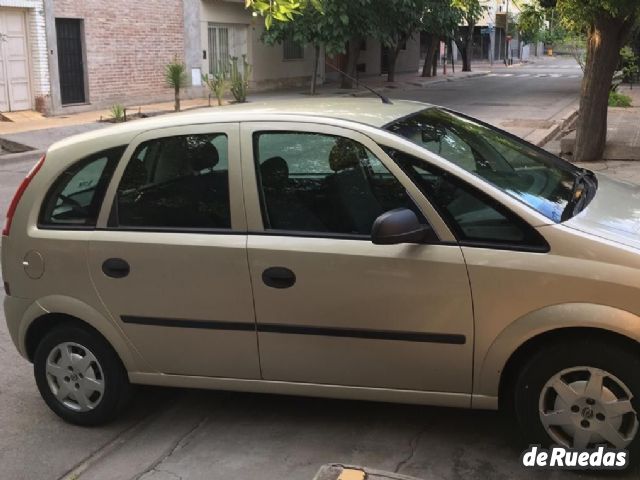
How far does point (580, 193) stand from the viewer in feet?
12.5

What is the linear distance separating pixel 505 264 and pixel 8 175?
437 inches

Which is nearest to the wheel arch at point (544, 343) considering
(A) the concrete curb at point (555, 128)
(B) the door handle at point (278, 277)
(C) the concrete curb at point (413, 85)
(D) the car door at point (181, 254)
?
(B) the door handle at point (278, 277)

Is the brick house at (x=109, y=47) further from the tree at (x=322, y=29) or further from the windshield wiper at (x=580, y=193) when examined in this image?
the windshield wiper at (x=580, y=193)

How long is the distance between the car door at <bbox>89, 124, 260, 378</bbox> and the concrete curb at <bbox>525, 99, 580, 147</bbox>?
11.4m

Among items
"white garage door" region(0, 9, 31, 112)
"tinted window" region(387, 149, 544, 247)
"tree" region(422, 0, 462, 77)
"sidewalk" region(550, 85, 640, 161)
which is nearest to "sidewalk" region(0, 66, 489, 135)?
"white garage door" region(0, 9, 31, 112)

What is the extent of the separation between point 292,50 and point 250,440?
2805cm

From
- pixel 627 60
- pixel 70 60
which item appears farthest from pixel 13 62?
pixel 627 60

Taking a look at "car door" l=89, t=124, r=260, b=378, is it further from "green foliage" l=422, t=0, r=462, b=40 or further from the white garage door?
"green foliage" l=422, t=0, r=462, b=40

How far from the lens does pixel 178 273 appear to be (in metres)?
3.61

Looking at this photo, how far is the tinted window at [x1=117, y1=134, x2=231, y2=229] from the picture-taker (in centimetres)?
366

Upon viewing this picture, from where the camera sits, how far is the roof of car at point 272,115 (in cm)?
365

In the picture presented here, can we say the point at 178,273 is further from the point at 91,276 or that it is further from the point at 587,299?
the point at 587,299

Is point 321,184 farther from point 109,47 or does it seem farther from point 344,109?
point 109,47

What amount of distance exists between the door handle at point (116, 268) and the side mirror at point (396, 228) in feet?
4.27
